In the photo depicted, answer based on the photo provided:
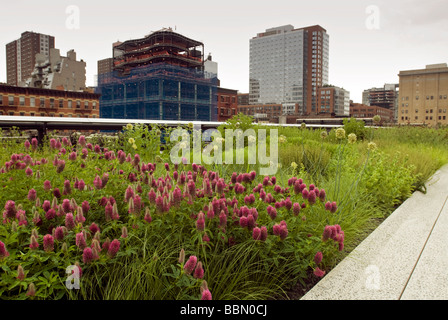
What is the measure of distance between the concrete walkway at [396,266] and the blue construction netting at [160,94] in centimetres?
6901

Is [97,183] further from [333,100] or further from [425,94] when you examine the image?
[333,100]

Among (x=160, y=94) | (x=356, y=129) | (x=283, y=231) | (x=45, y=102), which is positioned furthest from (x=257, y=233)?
(x=160, y=94)

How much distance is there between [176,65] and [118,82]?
14789mm

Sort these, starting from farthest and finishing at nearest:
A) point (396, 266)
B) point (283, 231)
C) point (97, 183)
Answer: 1. point (396, 266)
2. point (97, 183)
3. point (283, 231)

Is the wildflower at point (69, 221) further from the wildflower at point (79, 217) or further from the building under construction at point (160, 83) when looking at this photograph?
the building under construction at point (160, 83)

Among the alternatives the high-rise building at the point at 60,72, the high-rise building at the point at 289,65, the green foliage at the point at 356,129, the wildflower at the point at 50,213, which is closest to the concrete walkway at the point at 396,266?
the wildflower at the point at 50,213

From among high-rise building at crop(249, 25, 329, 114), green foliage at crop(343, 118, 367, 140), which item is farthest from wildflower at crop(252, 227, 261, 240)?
high-rise building at crop(249, 25, 329, 114)

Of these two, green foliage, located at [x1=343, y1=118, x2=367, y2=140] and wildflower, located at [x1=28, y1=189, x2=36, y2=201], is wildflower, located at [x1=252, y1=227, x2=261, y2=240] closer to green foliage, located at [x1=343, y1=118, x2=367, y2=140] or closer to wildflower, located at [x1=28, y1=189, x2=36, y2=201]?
wildflower, located at [x1=28, y1=189, x2=36, y2=201]

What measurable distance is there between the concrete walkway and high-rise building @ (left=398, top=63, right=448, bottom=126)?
12407cm

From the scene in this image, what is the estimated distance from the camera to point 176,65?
7500 cm

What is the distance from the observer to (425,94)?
116250mm

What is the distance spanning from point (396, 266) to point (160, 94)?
232 feet

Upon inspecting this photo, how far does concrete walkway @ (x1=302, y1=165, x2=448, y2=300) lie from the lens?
2.22m

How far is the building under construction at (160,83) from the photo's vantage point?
72.0m
